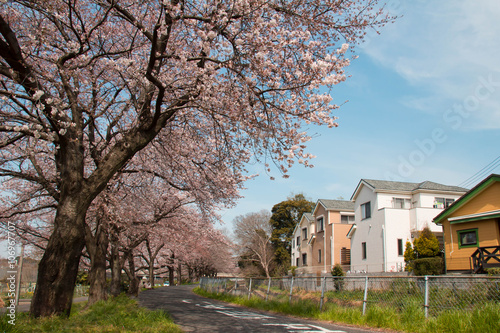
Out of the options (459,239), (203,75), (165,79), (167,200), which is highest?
(165,79)

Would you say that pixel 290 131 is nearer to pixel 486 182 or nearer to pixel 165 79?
pixel 165 79

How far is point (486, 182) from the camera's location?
17.5 m

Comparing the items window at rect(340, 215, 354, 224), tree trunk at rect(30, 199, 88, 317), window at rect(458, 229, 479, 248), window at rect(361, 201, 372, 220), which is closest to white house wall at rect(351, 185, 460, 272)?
window at rect(361, 201, 372, 220)

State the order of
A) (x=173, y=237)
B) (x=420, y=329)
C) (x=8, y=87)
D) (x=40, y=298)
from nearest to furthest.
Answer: (x=40, y=298), (x=420, y=329), (x=8, y=87), (x=173, y=237)

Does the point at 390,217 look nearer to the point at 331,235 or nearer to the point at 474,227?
the point at 474,227

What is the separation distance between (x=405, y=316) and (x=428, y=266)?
11.6 metres

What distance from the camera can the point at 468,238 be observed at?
18.5 metres

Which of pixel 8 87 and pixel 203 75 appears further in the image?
pixel 8 87

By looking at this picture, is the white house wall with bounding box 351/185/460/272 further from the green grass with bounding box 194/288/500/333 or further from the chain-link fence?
the green grass with bounding box 194/288/500/333

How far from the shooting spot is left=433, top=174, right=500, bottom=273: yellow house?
53.9ft

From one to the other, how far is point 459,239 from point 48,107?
19642 mm

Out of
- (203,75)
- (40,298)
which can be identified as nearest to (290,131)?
(203,75)

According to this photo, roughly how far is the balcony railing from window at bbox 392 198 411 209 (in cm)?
965

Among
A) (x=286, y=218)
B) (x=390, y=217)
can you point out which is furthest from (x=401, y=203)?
(x=286, y=218)
